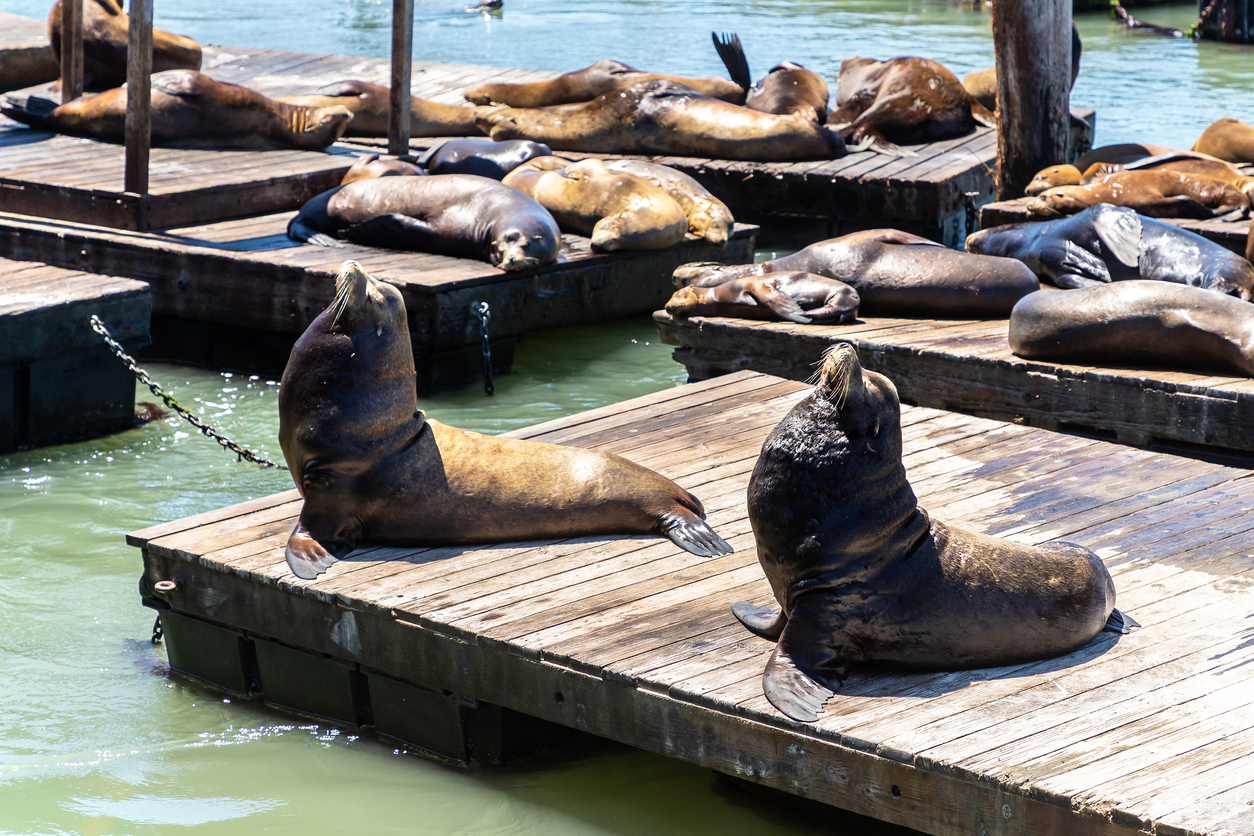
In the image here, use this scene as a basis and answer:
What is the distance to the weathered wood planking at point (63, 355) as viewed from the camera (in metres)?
6.67

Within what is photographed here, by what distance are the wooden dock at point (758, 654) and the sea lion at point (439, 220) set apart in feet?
8.76

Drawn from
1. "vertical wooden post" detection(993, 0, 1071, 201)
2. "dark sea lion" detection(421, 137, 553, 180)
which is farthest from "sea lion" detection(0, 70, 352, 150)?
"vertical wooden post" detection(993, 0, 1071, 201)

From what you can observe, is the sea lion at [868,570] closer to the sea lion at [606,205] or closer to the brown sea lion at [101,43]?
the sea lion at [606,205]

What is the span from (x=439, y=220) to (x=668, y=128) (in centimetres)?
330

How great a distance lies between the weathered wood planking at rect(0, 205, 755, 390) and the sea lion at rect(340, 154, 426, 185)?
0.66m

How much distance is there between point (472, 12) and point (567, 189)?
21820mm

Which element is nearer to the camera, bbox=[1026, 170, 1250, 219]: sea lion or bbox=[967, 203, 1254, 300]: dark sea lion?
bbox=[967, 203, 1254, 300]: dark sea lion

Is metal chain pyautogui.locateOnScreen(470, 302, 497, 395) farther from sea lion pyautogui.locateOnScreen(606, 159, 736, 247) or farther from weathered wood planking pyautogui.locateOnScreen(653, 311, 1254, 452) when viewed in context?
sea lion pyautogui.locateOnScreen(606, 159, 736, 247)

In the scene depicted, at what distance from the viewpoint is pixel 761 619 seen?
12.6 ft

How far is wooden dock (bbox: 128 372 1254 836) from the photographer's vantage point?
10.5ft

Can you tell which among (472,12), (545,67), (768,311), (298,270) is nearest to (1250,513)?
(768,311)

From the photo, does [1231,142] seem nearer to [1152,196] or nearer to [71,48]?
[1152,196]

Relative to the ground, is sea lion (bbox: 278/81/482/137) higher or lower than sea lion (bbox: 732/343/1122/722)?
higher

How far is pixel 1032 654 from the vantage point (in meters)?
3.62
